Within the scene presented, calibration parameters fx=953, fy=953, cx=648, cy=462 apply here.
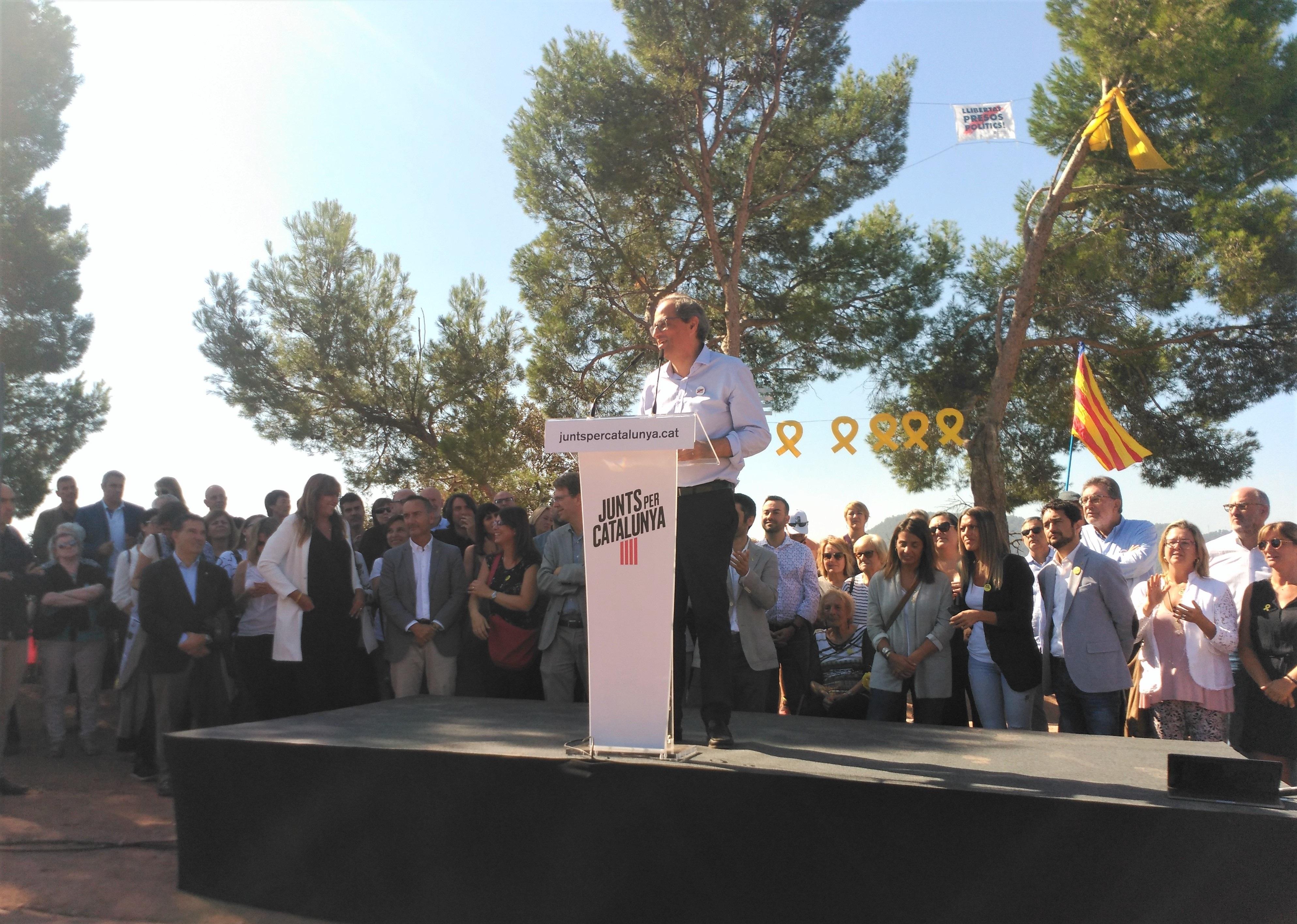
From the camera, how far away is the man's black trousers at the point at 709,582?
3.07m

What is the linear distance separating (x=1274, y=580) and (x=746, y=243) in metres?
10.1

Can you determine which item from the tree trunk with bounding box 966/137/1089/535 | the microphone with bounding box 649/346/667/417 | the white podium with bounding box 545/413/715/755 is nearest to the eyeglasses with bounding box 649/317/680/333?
the microphone with bounding box 649/346/667/417

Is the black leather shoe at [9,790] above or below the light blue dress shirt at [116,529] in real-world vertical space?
below

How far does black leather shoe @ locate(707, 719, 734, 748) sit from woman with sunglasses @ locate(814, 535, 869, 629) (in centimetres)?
244

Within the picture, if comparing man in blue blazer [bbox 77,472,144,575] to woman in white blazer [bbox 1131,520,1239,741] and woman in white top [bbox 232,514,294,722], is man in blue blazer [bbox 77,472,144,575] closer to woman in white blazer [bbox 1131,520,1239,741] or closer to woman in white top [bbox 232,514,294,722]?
woman in white top [bbox 232,514,294,722]

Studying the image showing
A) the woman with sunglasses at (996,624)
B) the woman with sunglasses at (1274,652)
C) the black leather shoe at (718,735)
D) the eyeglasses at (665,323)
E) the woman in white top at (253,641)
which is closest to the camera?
the black leather shoe at (718,735)

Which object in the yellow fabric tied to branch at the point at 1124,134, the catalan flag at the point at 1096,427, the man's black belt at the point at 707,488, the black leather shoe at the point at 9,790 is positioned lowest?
the black leather shoe at the point at 9,790

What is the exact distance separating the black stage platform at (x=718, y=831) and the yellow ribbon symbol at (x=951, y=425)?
982cm

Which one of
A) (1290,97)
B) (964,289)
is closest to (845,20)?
(964,289)

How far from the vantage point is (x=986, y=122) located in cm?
1357

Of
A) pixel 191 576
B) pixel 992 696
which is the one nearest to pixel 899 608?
pixel 992 696

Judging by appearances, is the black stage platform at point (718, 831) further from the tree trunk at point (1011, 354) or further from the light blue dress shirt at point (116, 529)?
the tree trunk at point (1011, 354)

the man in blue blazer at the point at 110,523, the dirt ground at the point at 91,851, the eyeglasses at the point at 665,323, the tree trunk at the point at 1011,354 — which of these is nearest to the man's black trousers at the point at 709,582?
the eyeglasses at the point at 665,323

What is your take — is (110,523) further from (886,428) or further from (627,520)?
(886,428)
